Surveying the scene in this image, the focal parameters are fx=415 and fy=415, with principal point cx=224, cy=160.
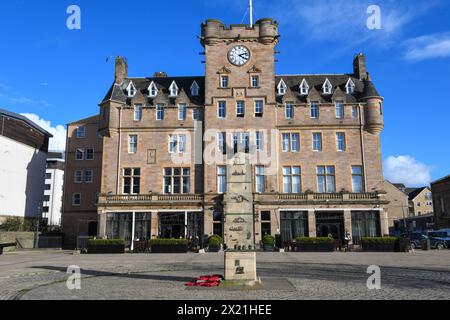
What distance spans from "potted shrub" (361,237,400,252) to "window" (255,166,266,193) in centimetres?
1214

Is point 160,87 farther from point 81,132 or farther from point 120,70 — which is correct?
point 81,132

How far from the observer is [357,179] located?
46.1 meters

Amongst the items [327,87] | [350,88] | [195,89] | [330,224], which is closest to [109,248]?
[195,89]

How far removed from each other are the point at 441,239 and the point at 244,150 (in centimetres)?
2349

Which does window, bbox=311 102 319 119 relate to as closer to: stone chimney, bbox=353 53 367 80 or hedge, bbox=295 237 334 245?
stone chimney, bbox=353 53 367 80

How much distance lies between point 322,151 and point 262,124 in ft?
24.4

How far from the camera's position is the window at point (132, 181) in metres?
47.1

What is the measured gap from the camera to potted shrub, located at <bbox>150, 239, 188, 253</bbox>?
38.8 metres

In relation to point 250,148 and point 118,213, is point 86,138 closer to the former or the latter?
point 118,213

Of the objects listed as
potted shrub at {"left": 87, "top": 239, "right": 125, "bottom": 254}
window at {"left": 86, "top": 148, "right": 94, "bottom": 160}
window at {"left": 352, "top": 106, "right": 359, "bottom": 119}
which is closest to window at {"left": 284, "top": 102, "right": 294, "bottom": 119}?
window at {"left": 352, "top": 106, "right": 359, "bottom": 119}

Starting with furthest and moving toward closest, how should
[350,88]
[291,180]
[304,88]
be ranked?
[304,88] → [350,88] → [291,180]

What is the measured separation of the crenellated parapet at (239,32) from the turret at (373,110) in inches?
482

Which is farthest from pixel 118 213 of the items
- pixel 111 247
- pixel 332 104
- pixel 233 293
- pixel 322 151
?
pixel 233 293

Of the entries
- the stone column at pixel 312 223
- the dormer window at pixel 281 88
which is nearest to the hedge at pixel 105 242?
the stone column at pixel 312 223
